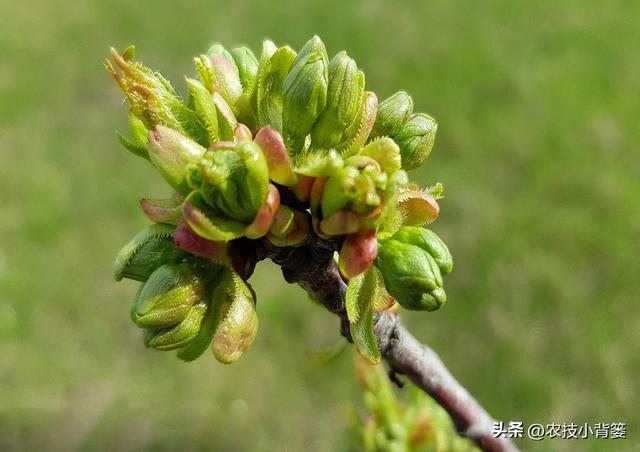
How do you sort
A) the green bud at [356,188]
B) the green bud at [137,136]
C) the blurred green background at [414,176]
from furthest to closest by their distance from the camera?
the blurred green background at [414,176]
the green bud at [137,136]
the green bud at [356,188]

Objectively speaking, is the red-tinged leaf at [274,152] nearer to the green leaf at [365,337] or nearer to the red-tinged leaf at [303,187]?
the red-tinged leaf at [303,187]

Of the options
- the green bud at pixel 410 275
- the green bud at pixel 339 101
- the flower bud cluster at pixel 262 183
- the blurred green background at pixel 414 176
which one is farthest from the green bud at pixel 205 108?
the blurred green background at pixel 414 176

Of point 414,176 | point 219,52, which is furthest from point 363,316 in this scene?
point 414,176

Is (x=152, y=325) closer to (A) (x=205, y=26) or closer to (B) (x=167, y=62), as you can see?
(B) (x=167, y=62)

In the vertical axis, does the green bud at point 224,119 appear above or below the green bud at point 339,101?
below

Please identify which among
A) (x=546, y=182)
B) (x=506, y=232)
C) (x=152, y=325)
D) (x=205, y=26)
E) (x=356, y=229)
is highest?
(x=205, y=26)

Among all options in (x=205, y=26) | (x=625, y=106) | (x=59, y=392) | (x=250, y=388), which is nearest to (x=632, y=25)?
(x=625, y=106)

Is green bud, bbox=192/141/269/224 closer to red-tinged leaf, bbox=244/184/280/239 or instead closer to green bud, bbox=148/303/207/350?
red-tinged leaf, bbox=244/184/280/239

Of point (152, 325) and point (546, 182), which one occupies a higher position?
point (546, 182)
